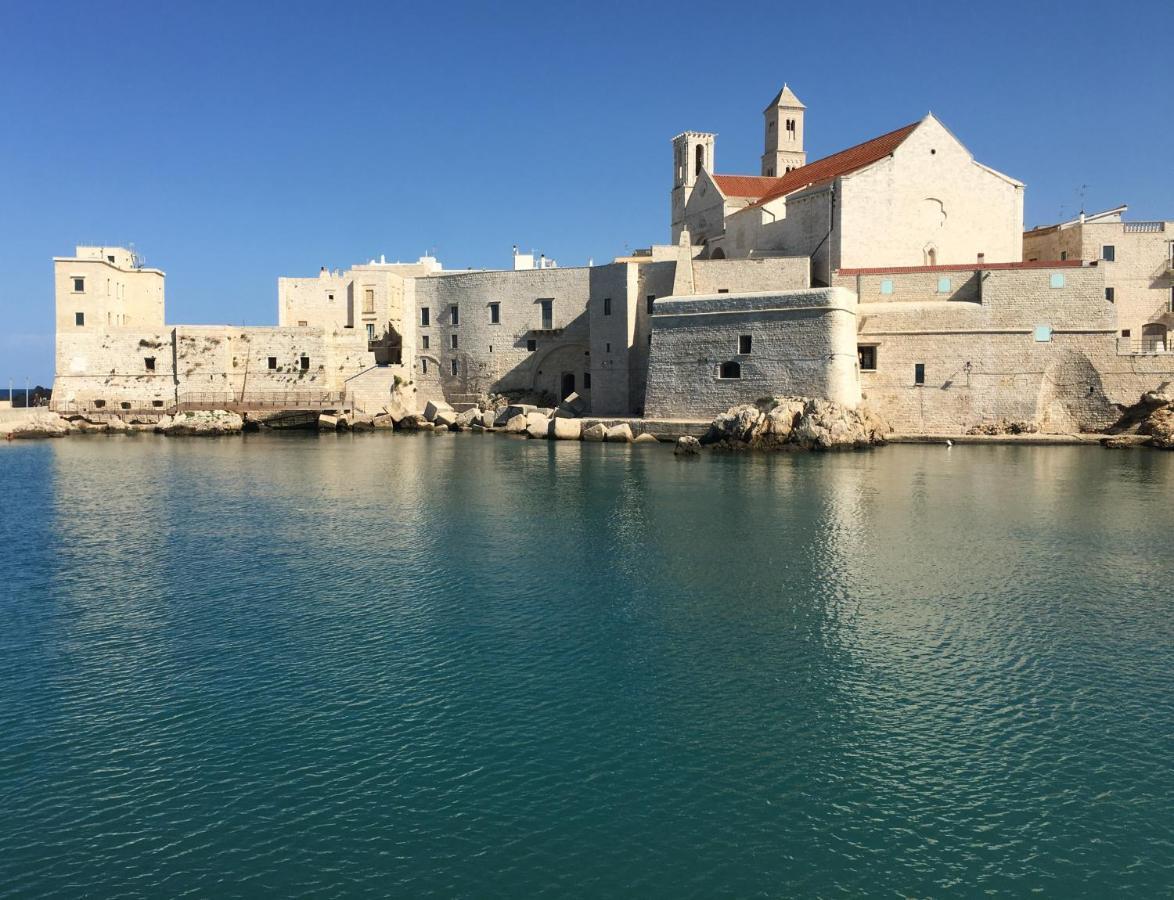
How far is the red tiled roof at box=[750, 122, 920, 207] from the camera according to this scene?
34.2 m

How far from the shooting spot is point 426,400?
42.9 m

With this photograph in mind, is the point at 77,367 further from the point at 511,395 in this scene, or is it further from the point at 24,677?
the point at 24,677

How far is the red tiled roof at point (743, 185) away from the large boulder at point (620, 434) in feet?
46.1

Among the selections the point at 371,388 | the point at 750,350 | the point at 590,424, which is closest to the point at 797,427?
the point at 750,350

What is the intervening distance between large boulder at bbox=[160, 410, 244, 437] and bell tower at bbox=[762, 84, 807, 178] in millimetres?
30650

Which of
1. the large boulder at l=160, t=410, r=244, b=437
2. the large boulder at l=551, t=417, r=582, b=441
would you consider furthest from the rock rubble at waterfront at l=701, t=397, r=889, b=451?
the large boulder at l=160, t=410, r=244, b=437

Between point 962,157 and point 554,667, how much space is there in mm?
32511

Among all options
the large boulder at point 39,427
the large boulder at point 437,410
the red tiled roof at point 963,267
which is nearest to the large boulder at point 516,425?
the large boulder at point 437,410

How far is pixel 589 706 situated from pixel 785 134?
4467 centimetres

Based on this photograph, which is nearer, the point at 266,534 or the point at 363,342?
the point at 266,534

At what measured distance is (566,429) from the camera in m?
35.2

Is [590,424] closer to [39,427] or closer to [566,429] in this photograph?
[566,429]

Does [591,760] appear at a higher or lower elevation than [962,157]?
lower

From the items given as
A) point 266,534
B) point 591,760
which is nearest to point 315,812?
point 591,760
